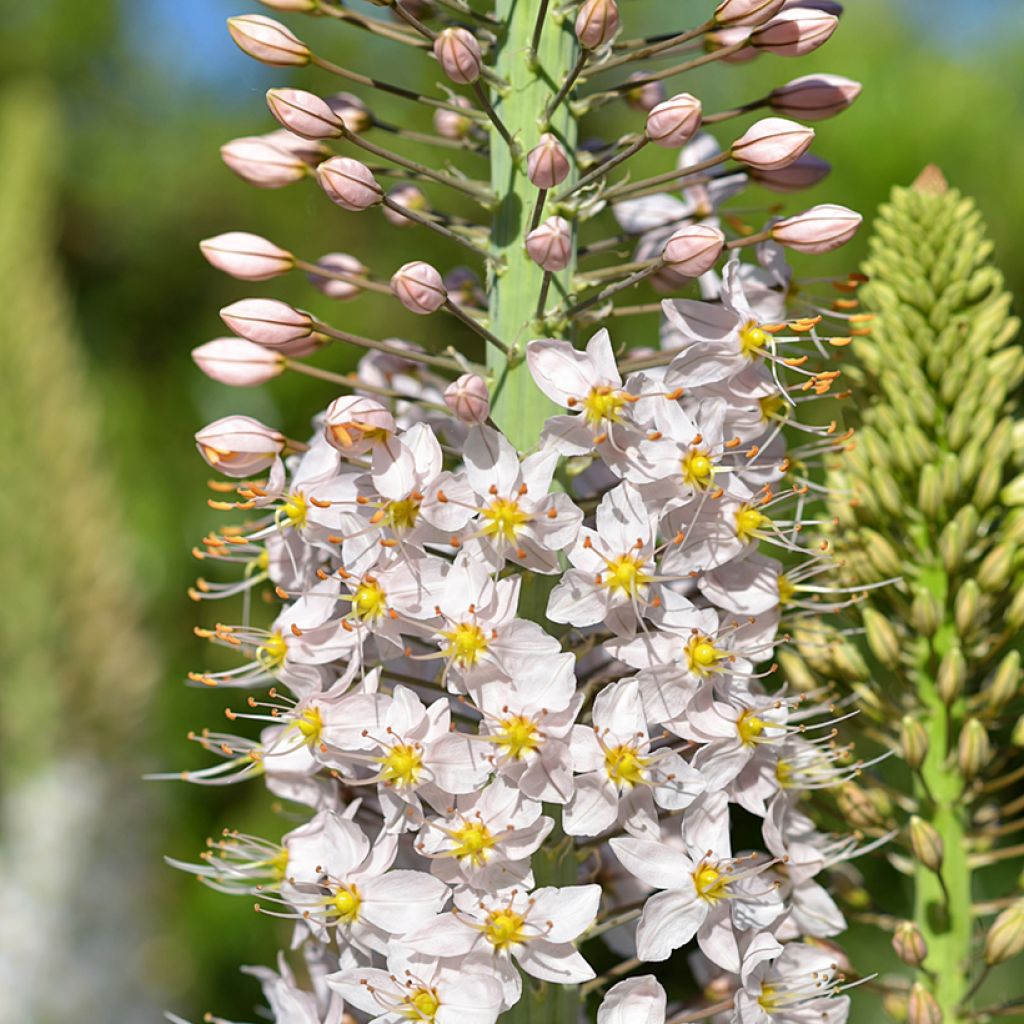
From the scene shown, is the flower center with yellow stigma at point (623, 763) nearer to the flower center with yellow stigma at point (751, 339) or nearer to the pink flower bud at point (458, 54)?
the flower center with yellow stigma at point (751, 339)

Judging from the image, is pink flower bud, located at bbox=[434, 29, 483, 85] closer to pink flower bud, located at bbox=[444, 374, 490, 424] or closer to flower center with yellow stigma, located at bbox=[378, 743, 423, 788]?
pink flower bud, located at bbox=[444, 374, 490, 424]

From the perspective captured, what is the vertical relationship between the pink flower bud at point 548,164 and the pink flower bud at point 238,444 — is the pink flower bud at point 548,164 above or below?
above

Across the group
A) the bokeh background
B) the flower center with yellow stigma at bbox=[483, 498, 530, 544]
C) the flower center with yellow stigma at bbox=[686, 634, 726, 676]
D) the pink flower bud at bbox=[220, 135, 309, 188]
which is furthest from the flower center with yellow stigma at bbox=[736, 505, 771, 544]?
the bokeh background

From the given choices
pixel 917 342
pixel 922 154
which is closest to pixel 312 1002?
pixel 917 342

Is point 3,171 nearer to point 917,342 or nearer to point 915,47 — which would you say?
point 915,47

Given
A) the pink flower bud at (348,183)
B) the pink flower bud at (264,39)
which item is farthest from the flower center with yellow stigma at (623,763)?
the pink flower bud at (264,39)

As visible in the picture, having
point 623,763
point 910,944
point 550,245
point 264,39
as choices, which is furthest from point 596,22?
point 910,944

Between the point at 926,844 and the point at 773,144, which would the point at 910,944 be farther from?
the point at 773,144
